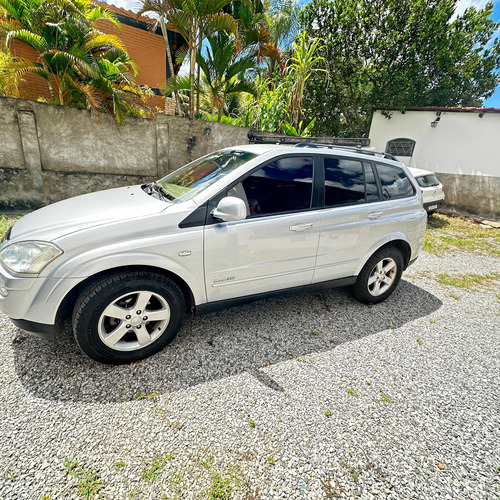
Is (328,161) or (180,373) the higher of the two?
(328,161)

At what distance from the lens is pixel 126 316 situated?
6.94 ft

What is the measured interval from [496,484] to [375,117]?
38.9ft

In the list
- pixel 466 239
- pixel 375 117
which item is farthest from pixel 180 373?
pixel 375 117

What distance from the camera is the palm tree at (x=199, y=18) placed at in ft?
19.7

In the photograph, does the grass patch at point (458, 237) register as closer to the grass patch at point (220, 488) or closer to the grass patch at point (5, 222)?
the grass patch at point (220, 488)

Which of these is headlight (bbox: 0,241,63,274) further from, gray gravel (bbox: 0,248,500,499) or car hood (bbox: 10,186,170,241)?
gray gravel (bbox: 0,248,500,499)

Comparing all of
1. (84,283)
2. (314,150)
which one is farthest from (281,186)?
(84,283)

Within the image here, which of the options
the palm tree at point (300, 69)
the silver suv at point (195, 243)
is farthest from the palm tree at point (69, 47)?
the silver suv at point (195, 243)

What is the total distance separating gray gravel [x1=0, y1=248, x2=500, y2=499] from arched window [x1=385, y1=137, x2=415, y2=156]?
9.51 m

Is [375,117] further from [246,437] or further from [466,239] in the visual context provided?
[246,437]

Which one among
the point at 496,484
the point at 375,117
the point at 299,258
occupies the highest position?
the point at 375,117

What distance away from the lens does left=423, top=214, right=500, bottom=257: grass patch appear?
617cm

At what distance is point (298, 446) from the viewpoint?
1.72m

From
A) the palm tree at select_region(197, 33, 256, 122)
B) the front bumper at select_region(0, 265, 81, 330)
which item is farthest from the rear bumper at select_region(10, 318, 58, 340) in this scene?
the palm tree at select_region(197, 33, 256, 122)
